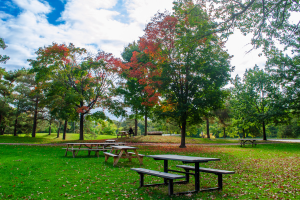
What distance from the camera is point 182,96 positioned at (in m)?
18.1

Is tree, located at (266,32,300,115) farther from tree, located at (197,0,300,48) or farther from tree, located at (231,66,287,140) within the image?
tree, located at (197,0,300,48)

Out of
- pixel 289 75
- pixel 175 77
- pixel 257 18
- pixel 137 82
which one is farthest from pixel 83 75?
pixel 289 75

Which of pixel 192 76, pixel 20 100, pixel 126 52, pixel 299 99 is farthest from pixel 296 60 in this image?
pixel 20 100

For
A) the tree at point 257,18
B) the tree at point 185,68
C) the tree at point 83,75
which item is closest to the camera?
the tree at point 257,18

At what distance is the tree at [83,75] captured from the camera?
2220cm

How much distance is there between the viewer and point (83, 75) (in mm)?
24578

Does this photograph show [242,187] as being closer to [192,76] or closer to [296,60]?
[192,76]

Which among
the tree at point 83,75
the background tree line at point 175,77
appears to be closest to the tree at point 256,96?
the background tree line at point 175,77

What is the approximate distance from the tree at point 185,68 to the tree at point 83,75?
683cm

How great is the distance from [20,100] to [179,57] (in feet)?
86.4

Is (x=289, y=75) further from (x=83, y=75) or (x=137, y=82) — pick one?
(x=83, y=75)

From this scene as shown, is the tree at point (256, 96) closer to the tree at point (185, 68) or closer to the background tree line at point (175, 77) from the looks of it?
the background tree line at point (175, 77)

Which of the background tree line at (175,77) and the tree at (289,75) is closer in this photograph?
the background tree line at (175,77)

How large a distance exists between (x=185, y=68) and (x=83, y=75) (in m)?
12.9
